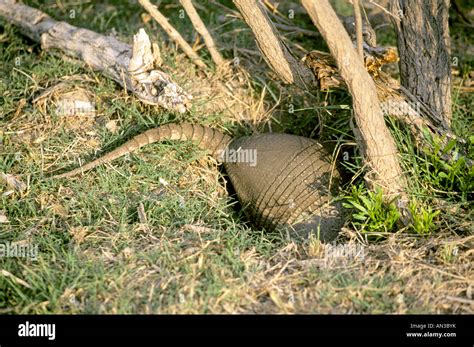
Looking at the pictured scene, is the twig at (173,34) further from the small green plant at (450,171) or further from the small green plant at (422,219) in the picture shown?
the small green plant at (422,219)

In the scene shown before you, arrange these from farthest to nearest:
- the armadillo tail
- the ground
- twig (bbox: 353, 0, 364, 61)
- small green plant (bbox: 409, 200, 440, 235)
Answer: the armadillo tail → small green plant (bbox: 409, 200, 440, 235) → twig (bbox: 353, 0, 364, 61) → the ground

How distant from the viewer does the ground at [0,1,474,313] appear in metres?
3.36

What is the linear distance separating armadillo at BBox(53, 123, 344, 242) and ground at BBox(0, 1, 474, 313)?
10 cm

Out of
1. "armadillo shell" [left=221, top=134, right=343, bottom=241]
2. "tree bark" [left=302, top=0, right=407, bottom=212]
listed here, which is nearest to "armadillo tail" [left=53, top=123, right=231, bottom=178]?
"armadillo shell" [left=221, top=134, right=343, bottom=241]

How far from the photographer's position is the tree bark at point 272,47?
4.05 metres

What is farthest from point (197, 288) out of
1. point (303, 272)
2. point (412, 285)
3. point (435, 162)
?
point (435, 162)

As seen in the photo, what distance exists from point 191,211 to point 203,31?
1.55 metres

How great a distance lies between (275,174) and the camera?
14.7ft

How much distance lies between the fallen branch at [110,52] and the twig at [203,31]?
1.63 ft

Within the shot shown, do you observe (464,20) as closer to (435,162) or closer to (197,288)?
(435,162)

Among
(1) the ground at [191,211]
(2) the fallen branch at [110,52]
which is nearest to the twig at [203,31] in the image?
(1) the ground at [191,211]

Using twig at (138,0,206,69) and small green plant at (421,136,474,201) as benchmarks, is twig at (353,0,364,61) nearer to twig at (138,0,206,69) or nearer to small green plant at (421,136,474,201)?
small green plant at (421,136,474,201)

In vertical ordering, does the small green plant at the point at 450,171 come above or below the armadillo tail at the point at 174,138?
below

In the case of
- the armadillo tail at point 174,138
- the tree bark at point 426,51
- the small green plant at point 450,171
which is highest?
the tree bark at point 426,51
